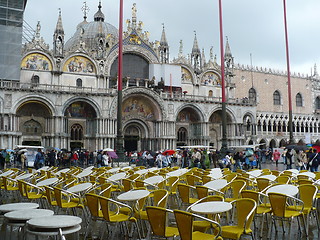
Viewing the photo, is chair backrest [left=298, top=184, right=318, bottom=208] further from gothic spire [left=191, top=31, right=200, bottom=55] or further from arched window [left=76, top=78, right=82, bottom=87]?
gothic spire [left=191, top=31, right=200, bottom=55]

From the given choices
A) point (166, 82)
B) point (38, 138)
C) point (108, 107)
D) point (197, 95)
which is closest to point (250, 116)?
point (197, 95)

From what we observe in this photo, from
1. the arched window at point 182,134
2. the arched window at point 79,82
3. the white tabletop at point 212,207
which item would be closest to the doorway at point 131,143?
the arched window at point 182,134

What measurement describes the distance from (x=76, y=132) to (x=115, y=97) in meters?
5.34

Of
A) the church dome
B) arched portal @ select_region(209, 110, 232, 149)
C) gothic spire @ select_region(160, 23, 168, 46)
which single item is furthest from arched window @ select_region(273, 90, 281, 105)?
the church dome

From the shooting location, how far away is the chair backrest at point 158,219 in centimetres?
498

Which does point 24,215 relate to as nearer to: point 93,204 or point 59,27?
point 93,204

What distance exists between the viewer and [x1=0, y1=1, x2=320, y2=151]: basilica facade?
107ft

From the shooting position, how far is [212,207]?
17.6ft

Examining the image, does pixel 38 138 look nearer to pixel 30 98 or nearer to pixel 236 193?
pixel 30 98

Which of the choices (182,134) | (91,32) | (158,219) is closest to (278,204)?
(158,219)

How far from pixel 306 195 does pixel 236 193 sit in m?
1.64

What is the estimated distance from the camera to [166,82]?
3922 cm

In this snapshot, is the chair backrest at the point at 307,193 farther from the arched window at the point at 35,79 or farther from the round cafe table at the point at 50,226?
the arched window at the point at 35,79

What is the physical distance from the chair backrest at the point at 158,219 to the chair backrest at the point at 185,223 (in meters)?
0.33
